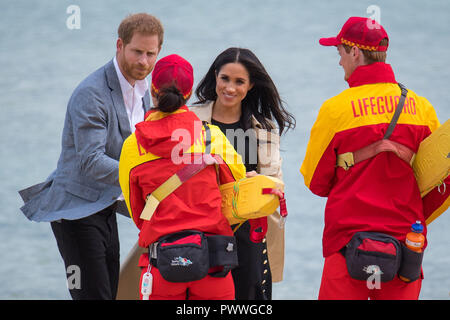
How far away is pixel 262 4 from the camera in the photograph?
39.2ft

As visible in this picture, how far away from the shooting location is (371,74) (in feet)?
11.1

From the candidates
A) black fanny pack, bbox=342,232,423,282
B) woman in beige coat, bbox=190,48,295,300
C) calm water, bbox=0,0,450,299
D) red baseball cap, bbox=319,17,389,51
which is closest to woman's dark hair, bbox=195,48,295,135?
woman in beige coat, bbox=190,48,295,300

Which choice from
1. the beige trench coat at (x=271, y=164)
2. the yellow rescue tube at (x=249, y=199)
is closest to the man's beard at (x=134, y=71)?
the beige trench coat at (x=271, y=164)

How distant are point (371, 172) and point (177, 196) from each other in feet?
2.69

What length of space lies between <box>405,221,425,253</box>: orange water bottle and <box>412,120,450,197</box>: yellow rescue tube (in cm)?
18

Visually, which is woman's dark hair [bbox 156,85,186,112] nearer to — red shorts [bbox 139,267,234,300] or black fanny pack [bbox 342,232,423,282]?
red shorts [bbox 139,267,234,300]

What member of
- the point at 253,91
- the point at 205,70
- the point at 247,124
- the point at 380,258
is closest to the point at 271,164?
the point at 247,124

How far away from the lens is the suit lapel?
3.89 metres

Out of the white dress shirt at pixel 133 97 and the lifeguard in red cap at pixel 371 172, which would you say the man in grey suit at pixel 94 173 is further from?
the lifeguard in red cap at pixel 371 172

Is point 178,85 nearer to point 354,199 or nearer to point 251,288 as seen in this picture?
point 354,199

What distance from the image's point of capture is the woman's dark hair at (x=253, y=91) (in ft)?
13.3

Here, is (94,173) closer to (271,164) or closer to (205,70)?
(271,164)

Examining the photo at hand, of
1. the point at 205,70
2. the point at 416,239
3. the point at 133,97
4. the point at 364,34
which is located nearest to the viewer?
the point at 416,239
